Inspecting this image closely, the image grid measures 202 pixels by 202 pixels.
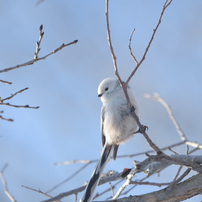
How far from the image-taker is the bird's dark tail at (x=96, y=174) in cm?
192

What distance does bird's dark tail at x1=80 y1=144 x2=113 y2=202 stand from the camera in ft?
6.30

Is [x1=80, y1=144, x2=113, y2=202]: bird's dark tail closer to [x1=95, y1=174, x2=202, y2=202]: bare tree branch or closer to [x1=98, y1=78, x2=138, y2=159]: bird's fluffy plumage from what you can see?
[x1=98, y1=78, x2=138, y2=159]: bird's fluffy plumage

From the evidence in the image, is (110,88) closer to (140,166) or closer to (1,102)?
(140,166)

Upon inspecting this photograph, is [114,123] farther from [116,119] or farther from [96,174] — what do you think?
[96,174]

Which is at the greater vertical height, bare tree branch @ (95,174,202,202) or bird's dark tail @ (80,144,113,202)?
bird's dark tail @ (80,144,113,202)

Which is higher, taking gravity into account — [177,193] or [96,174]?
[96,174]

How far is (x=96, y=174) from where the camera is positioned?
6.93 feet

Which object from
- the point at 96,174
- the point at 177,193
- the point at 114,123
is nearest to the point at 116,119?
the point at 114,123

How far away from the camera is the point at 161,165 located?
6.10 feet

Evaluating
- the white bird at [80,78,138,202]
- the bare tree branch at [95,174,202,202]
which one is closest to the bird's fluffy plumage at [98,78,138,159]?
the white bird at [80,78,138,202]

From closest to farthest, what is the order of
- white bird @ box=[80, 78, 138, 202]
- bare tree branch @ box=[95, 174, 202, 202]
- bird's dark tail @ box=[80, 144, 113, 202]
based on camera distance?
bare tree branch @ box=[95, 174, 202, 202] < bird's dark tail @ box=[80, 144, 113, 202] < white bird @ box=[80, 78, 138, 202]

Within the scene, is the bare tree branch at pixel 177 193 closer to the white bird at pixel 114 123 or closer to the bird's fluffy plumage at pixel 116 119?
the white bird at pixel 114 123

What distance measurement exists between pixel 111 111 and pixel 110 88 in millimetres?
256

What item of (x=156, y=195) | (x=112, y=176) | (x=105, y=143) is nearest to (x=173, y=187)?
(x=156, y=195)
